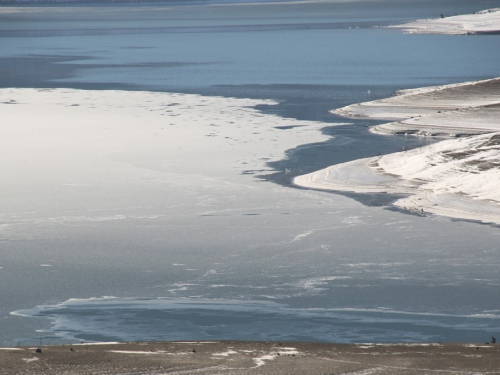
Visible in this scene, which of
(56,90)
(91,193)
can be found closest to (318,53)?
(56,90)

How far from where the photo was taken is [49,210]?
1547 cm

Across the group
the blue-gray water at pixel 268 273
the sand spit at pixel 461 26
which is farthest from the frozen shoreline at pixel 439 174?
the sand spit at pixel 461 26

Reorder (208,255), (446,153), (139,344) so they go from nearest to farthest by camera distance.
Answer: (139,344) → (208,255) → (446,153)

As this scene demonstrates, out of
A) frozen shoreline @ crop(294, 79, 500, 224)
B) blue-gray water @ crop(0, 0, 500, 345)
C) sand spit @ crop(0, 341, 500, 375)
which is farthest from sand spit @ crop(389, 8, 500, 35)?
sand spit @ crop(0, 341, 500, 375)

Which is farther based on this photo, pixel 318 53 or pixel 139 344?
pixel 318 53

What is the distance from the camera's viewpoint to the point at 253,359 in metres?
8.19

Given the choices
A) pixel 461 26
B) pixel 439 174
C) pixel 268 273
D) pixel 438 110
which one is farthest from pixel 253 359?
pixel 461 26

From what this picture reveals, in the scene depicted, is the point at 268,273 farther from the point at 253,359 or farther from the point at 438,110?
the point at 438,110

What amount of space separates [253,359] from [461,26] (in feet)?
246

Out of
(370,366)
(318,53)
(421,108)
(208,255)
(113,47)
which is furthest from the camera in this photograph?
(113,47)

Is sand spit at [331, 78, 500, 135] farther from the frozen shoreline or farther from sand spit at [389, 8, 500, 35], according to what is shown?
sand spit at [389, 8, 500, 35]

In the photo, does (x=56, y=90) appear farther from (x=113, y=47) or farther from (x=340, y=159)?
(x=113, y=47)

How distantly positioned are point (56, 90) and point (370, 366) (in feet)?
97.0

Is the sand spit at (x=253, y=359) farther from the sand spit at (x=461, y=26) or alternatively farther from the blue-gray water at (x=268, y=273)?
the sand spit at (x=461, y=26)
